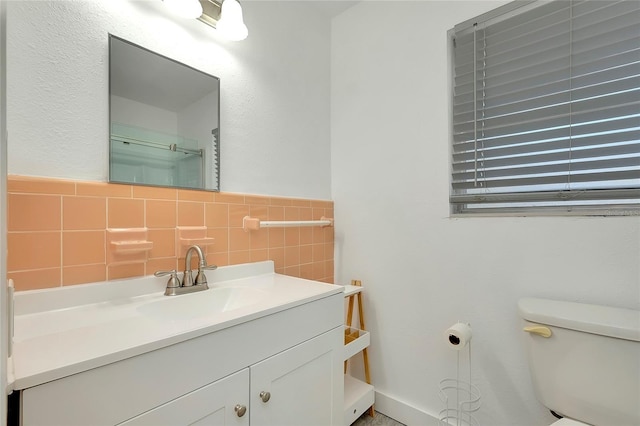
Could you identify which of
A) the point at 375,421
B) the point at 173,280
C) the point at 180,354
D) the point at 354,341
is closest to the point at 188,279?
the point at 173,280

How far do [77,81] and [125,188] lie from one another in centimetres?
36

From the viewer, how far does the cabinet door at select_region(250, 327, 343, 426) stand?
0.87 meters

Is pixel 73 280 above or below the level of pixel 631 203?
below

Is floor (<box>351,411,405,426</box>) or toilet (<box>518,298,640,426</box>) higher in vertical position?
toilet (<box>518,298,640,426</box>)

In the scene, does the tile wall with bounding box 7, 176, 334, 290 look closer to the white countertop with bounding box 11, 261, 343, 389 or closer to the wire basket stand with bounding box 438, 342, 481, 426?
the white countertop with bounding box 11, 261, 343, 389

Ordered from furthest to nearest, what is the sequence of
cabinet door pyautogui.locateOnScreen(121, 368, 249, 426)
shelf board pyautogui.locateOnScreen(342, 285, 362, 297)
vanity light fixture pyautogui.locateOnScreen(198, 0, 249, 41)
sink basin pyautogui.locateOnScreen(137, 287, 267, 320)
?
shelf board pyautogui.locateOnScreen(342, 285, 362, 297) < vanity light fixture pyautogui.locateOnScreen(198, 0, 249, 41) < sink basin pyautogui.locateOnScreen(137, 287, 267, 320) < cabinet door pyautogui.locateOnScreen(121, 368, 249, 426)

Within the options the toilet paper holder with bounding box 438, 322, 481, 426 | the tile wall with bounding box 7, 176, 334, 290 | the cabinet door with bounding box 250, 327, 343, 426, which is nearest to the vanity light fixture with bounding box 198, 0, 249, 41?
the tile wall with bounding box 7, 176, 334, 290

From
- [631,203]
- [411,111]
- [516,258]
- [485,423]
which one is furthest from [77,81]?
[485,423]

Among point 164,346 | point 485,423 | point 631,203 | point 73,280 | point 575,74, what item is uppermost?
point 575,74

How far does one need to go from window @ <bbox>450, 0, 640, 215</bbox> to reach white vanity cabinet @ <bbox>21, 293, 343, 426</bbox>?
914 millimetres

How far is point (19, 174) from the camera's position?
0.81 m

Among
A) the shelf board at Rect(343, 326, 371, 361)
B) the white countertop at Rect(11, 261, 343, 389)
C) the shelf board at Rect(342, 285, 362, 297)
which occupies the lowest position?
the shelf board at Rect(343, 326, 371, 361)

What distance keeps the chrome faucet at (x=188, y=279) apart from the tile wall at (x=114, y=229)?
50mm

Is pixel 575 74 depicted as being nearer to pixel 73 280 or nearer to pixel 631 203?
pixel 631 203
